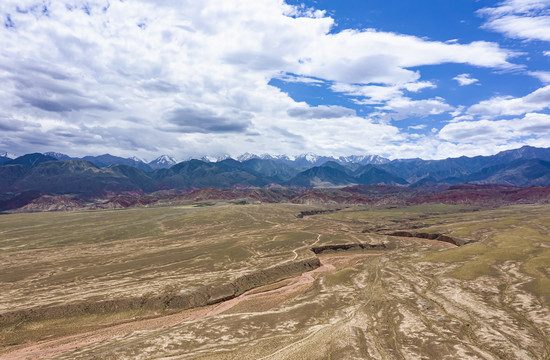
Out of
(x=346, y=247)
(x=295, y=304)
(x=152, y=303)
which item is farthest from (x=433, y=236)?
(x=152, y=303)

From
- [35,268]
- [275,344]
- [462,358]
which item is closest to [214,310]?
[275,344]

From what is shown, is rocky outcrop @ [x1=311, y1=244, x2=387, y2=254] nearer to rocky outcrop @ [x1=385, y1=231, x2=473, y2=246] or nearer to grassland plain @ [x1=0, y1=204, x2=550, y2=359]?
grassland plain @ [x1=0, y1=204, x2=550, y2=359]

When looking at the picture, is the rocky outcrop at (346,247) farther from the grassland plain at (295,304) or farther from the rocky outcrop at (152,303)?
the rocky outcrop at (152,303)

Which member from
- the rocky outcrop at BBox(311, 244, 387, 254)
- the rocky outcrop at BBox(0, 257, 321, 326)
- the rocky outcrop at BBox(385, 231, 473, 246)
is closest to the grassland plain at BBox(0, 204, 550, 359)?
the rocky outcrop at BBox(0, 257, 321, 326)

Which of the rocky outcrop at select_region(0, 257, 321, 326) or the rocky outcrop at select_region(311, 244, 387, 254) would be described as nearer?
the rocky outcrop at select_region(0, 257, 321, 326)

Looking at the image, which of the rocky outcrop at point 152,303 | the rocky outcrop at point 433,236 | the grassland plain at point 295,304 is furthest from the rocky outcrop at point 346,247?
the rocky outcrop at point 152,303

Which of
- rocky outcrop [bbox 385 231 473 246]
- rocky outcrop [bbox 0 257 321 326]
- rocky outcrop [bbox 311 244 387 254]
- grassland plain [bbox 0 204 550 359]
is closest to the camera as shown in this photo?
grassland plain [bbox 0 204 550 359]

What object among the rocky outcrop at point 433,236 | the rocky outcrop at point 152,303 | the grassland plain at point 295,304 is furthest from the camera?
the rocky outcrop at point 433,236

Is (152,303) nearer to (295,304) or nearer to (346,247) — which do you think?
(295,304)

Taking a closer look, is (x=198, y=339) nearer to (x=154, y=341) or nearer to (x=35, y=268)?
(x=154, y=341)
